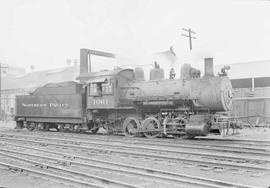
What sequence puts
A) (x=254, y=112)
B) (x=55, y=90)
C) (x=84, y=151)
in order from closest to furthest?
(x=84, y=151) → (x=55, y=90) → (x=254, y=112)

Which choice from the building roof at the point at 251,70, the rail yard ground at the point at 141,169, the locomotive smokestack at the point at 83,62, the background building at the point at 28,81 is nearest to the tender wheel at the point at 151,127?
the rail yard ground at the point at 141,169

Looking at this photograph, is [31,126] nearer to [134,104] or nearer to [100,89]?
[100,89]

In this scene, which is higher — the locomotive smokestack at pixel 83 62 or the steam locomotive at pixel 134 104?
the locomotive smokestack at pixel 83 62

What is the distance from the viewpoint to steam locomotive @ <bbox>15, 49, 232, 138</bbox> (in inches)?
501

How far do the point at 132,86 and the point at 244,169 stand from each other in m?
8.69

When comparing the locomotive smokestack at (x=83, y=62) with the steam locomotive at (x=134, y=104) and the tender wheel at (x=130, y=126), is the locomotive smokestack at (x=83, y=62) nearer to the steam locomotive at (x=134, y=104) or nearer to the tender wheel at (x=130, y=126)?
the steam locomotive at (x=134, y=104)

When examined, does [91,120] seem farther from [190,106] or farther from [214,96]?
[214,96]

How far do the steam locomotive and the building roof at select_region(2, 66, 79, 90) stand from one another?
3039cm

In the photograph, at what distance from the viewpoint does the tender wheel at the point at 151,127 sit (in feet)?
46.0

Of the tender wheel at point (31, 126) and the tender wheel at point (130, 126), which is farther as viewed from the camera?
the tender wheel at point (31, 126)

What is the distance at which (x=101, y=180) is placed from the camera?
6.25 metres

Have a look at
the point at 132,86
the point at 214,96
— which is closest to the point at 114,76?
the point at 132,86

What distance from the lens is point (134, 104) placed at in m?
15.1

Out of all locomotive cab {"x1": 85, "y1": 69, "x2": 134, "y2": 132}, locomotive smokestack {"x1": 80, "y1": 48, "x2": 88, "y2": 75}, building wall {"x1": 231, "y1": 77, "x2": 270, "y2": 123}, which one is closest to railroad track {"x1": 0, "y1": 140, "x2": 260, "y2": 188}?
locomotive cab {"x1": 85, "y1": 69, "x2": 134, "y2": 132}
